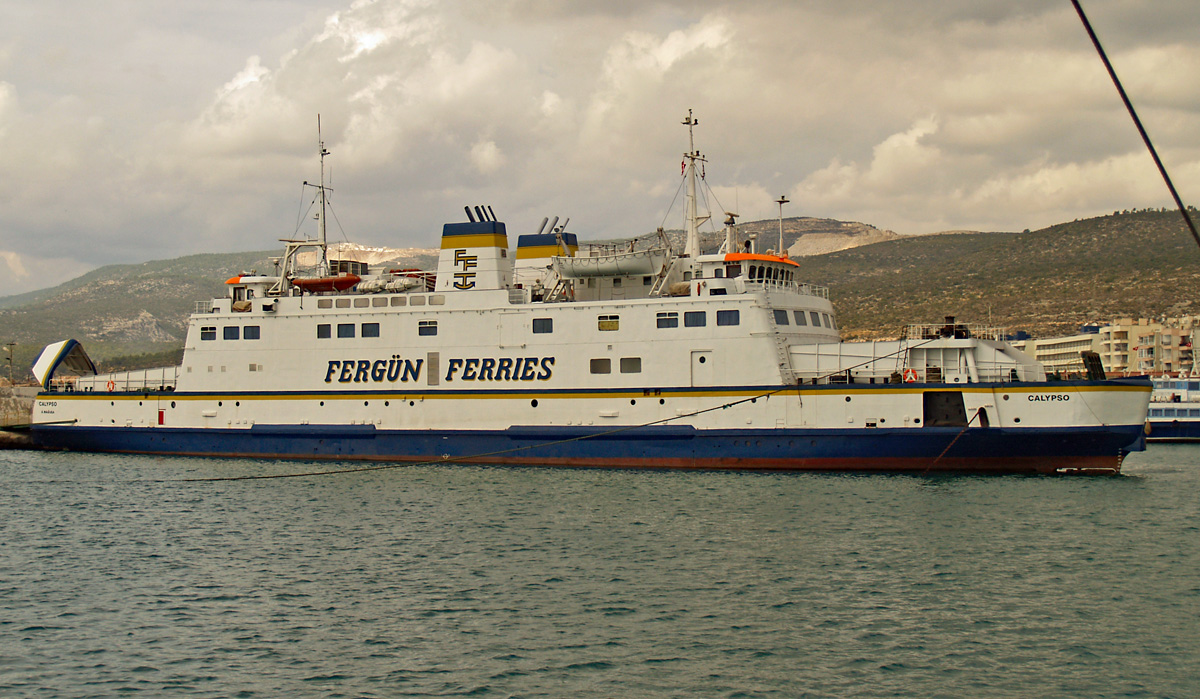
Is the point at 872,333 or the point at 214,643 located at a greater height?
the point at 872,333

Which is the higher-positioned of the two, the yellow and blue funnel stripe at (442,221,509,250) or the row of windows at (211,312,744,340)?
the yellow and blue funnel stripe at (442,221,509,250)

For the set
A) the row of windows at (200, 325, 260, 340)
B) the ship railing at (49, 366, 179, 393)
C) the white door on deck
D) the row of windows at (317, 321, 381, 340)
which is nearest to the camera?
the white door on deck

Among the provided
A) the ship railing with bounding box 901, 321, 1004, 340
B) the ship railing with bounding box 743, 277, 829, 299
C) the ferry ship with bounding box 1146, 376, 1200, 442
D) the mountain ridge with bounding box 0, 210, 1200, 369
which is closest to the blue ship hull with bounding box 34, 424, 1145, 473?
the ship railing with bounding box 901, 321, 1004, 340

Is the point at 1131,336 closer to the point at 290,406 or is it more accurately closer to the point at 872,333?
the point at 872,333

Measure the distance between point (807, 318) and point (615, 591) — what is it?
50.9ft

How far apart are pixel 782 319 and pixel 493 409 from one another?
8.62 metres

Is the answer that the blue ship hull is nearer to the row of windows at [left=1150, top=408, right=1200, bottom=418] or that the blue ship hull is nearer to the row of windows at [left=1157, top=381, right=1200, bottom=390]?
the row of windows at [left=1150, top=408, right=1200, bottom=418]

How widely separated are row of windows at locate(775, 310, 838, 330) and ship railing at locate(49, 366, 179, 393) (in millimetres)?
20021

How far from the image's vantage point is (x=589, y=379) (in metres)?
27.5

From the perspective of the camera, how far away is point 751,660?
39.0 feet

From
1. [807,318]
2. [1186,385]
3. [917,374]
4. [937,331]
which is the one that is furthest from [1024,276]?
[917,374]

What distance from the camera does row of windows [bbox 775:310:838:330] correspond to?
27.0 m

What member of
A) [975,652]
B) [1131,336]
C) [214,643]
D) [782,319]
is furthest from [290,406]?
[1131,336]

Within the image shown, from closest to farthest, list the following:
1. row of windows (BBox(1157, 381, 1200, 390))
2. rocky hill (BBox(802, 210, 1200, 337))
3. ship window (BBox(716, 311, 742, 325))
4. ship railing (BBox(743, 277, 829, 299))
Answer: ship window (BBox(716, 311, 742, 325)) → ship railing (BBox(743, 277, 829, 299)) → row of windows (BBox(1157, 381, 1200, 390)) → rocky hill (BBox(802, 210, 1200, 337))
